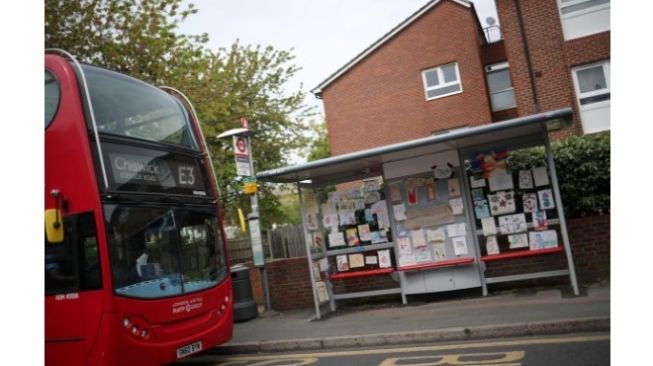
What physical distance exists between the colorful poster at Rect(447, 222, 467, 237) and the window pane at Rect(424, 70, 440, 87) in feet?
41.0

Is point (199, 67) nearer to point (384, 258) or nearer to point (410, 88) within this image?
point (384, 258)

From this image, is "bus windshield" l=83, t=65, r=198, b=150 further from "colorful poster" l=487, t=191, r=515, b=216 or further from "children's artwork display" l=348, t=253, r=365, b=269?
"colorful poster" l=487, t=191, r=515, b=216

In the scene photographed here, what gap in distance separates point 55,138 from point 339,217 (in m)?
4.99

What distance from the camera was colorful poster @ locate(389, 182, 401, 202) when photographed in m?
8.70

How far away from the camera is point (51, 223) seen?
15.8ft

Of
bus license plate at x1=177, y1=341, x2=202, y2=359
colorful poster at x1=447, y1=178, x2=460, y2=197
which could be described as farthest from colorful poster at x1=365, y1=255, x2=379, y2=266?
bus license plate at x1=177, y1=341, x2=202, y2=359

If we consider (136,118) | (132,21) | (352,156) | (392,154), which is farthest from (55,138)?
(132,21)

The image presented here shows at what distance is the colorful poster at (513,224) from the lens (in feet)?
26.2

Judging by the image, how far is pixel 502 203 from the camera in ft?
26.7

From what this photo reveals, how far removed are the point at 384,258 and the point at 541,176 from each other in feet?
9.18

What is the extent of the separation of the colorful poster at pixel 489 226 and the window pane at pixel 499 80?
1251 cm

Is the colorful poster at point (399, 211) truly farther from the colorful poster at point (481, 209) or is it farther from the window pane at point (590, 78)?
Result: the window pane at point (590, 78)

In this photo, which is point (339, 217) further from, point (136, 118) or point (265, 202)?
point (265, 202)
